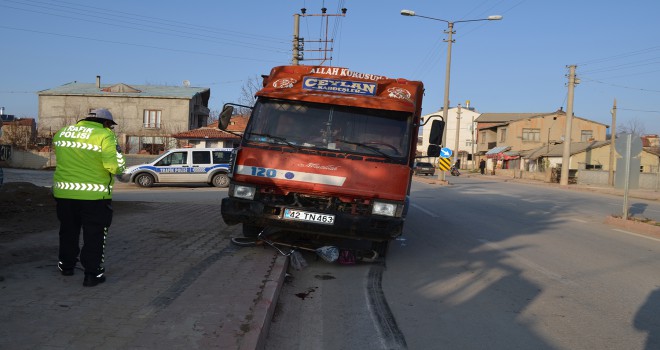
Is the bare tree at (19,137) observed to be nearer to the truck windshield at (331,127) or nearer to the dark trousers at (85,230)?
the truck windshield at (331,127)

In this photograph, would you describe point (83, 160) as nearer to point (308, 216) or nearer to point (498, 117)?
point (308, 216)

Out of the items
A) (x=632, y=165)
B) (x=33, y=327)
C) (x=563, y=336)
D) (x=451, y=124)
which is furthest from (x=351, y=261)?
(x=451, y=124)

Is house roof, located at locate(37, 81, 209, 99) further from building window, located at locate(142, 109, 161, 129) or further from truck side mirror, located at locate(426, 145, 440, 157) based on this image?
truck side mirror, located at locate(426, 145, 440, 157)

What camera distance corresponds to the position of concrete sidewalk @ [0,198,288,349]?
3.66m

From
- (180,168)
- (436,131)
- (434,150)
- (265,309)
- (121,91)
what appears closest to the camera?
(265,309)

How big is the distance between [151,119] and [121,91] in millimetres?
3981

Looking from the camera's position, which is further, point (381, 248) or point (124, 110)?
point (124, 110)

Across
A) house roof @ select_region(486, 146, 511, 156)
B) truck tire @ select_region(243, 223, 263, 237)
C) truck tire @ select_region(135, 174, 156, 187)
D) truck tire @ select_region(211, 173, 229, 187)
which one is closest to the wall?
truck tire @ select_region(135, 174, 156, 187)

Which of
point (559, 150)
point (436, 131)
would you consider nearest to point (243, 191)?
point (436, 131)

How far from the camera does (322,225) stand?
21.7 feet

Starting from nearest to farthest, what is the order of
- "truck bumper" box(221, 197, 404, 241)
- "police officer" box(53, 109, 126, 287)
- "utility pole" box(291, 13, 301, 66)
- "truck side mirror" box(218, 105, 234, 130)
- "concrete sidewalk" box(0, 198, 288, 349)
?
"concrete sidewalk" box(0, 198, 288, 349)
"police officer" box(53, 109, 126, 287)
"truck bumper" box(221, 197, 404, 241)
"truck side mirror" box(218, 105, 234, 130)
"utility pole" box(291, 13, 301, 66)

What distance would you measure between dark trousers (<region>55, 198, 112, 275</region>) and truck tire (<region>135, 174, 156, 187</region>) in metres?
17.9

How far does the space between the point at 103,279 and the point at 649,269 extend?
292 inches

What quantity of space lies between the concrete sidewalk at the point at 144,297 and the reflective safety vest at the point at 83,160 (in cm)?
88
